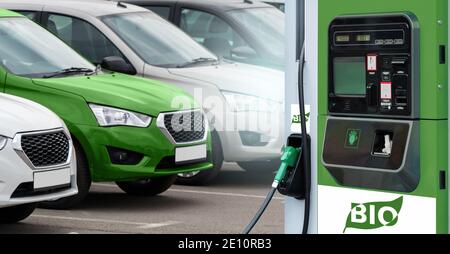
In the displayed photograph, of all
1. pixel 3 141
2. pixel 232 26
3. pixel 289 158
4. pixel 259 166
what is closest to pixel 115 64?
pixel 232 26

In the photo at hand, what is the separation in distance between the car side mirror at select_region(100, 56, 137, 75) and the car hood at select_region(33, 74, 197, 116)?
399mm

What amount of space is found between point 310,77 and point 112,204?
18.6 ft

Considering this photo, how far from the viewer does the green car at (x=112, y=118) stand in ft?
31.8

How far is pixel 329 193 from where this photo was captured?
477 cm

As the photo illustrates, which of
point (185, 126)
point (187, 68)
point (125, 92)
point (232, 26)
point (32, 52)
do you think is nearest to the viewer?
point (125, 92)

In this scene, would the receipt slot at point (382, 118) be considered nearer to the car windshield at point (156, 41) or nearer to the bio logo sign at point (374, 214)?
the bio logo sign at point (374, 214)

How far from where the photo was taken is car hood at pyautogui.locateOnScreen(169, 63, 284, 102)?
1145 cm

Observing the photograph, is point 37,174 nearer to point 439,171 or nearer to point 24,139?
point 24,139

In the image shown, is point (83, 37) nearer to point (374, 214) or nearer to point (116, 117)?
point (116, 117)

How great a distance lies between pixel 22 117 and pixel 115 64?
2716 millimetres

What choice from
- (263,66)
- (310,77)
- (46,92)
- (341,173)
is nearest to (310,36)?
(310,77)

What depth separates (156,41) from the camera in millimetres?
12094

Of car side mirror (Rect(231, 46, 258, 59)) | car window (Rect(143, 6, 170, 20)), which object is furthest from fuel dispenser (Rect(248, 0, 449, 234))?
car window (Rect(143, 6, 170, 20))

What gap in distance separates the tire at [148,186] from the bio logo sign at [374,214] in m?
5.94
